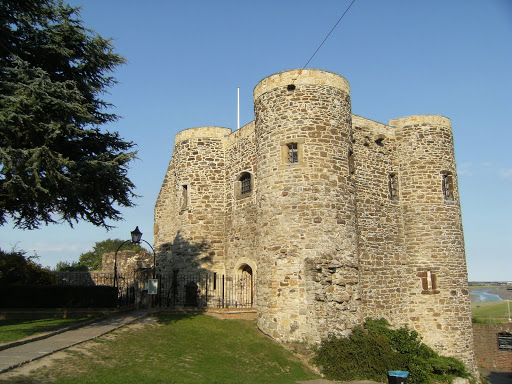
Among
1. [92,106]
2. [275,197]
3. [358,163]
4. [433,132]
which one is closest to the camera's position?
[92,106]

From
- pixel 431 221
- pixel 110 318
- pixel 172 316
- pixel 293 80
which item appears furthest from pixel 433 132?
pixel 110 318

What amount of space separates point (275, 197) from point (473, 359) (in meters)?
11.0

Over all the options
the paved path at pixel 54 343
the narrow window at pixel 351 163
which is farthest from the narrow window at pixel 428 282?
the paved path at pixel 54 343

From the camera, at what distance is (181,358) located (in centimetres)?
1242

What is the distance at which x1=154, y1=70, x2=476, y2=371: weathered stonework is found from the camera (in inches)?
621

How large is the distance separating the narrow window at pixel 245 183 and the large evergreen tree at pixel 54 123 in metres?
6.01

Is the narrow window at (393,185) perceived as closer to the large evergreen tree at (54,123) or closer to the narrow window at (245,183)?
the narrow window at (245,183)

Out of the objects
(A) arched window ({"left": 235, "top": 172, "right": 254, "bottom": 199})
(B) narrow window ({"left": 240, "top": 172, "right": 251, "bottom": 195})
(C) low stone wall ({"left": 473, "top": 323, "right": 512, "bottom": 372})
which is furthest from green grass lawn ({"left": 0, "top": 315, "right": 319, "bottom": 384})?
(C) low stone wall ({"left": 473, "top": 323, "right": 512, "bottom": 372})

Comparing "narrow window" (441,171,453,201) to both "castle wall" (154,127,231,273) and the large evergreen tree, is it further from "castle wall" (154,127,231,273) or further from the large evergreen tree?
the large evergreen tree

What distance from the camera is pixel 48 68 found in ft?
48.6

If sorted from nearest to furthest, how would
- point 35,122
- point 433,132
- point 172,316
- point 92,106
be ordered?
1. point 35,122
2. point 92,106
3. point 172,316
4. point 433,132

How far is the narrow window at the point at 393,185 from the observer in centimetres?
2041

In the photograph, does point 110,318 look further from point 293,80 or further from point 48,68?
point 293,80

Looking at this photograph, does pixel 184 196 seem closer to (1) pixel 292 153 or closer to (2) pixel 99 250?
(1) pixel 292 153
